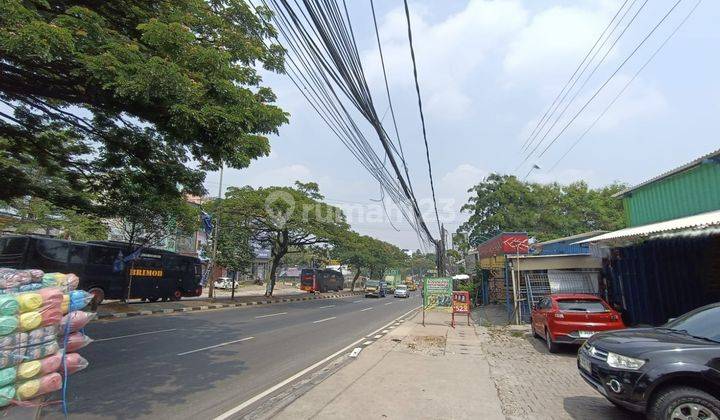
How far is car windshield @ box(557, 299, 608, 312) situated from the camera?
10.4 meters

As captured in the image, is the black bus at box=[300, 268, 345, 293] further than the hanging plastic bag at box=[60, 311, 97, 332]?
Yes

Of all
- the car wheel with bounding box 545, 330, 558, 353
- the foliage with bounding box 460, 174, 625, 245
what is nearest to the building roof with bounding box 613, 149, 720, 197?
the car wheel with bounding box 545, 330, 558, 353

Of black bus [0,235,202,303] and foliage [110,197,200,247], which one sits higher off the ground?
foliage [110,197,200,247]

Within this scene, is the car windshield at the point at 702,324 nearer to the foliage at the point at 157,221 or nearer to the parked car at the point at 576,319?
the parked car at the point at 576,319

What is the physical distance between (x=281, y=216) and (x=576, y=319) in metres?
24.5

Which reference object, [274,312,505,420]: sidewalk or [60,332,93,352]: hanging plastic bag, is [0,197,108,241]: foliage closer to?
[274,312,505,420]: sidewalk

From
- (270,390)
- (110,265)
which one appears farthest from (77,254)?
(270,390)

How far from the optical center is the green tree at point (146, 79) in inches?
255

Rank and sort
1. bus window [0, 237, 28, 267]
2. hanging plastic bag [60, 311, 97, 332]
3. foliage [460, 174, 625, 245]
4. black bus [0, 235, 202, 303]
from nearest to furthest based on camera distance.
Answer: hanging plastic bag [60, 311, 97, 332] → bus window [0, 237, 28, 267] → black bus [0, 235, 202, 303] → foliage [460, 174, 625, 245]

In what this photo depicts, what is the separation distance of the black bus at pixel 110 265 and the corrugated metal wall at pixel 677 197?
69.5 ft

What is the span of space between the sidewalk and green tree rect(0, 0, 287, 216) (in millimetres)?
4324

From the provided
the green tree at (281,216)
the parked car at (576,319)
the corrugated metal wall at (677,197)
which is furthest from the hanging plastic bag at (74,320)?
the green tree at (281,216)

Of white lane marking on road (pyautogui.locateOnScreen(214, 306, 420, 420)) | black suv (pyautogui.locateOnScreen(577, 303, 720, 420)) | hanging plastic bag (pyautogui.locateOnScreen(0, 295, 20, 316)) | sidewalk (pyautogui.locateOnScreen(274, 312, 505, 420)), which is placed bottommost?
white lane marking on road (pyautogui.locateOnScreen(214, 306, 420, 420))

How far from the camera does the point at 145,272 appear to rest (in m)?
23.4
